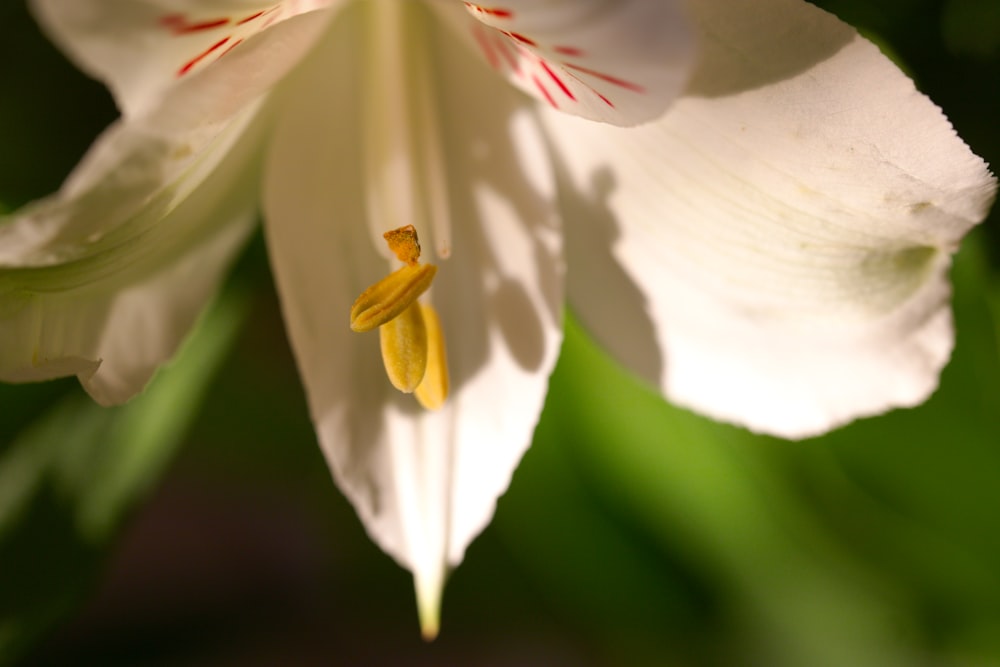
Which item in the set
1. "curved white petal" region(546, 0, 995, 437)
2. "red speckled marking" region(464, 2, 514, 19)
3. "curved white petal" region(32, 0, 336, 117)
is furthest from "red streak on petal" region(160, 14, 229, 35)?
"curved white petal" region(546, 0, 995, 437)

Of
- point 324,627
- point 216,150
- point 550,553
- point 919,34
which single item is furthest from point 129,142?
point 324,627

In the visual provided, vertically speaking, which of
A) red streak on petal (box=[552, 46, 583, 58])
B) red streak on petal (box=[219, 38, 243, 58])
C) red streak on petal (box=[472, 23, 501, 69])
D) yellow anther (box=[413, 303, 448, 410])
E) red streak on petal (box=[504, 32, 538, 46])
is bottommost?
yellow anther (box=[413, 303, 448, 410])

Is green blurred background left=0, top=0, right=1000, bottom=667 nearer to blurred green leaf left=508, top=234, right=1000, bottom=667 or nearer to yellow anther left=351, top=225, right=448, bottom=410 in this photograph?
blurred green leaf left=508, top=234, right=1000, bottom=667

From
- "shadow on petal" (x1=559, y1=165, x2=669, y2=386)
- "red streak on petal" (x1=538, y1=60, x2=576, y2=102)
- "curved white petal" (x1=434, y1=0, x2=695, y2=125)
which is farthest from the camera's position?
"shadow on petal" (x1=559, y1=165, x2=669, y2=386)

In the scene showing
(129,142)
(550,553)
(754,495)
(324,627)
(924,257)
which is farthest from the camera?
(324,627)

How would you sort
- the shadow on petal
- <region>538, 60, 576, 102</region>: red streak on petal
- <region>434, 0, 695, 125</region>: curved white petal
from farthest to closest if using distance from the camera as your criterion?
the shadow on petal < <region>538, 60, 576, 102</region>: red streak on petal < <region>434, 0, 695, 125</region>: curved white petal

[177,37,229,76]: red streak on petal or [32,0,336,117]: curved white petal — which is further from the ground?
[32,0,336,117]: curved white petal

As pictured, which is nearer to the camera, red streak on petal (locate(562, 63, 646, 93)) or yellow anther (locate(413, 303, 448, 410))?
red streak on petal (locate(562, 63, 646, 93))

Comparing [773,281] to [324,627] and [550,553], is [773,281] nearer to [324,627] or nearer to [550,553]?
[550,553]
